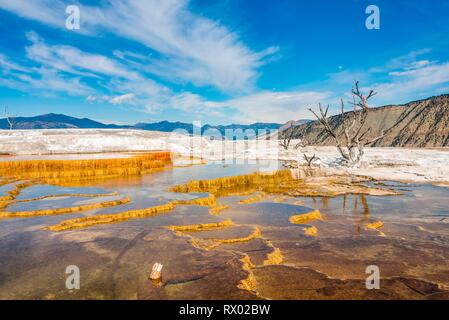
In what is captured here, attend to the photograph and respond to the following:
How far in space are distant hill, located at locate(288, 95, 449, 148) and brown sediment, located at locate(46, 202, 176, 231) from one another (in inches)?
2042

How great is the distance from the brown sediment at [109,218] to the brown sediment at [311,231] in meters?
3.78

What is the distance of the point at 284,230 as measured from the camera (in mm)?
6320

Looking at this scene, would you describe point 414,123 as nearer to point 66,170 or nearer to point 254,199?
point 254,199

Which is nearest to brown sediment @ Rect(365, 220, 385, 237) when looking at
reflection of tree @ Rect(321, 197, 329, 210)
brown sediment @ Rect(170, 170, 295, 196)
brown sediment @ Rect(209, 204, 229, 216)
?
reflection of tree @ Rect(321, 197, 329, 210)

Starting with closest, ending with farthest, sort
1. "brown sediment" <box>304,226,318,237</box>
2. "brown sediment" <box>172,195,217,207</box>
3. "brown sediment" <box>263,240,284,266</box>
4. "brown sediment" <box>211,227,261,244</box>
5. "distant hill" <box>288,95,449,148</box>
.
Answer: "brown sediment" <box>263,240,284,266</box>
"brown sediment" <box>211,227,261,244</box>
"brown sediment" <box>304,226,318,237</box>
"brown sediment" <box>172,195,217,207</box>
"distant hill" <box>288,95,449,148</box>

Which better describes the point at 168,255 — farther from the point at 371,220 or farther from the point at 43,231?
the point at 371,220

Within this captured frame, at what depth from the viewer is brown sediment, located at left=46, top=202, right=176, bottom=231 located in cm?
646

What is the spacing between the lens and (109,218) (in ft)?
23.3

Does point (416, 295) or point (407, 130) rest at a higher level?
point (407, 130)

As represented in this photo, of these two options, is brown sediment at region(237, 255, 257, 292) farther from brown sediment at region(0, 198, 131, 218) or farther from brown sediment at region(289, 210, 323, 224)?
brown sediment at region(0, 198, 131, 218)

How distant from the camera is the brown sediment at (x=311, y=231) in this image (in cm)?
601

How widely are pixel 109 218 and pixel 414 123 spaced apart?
71.5 m

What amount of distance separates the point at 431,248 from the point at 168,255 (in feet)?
14.9

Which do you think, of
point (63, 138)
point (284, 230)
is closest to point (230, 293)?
point (284, 230)
